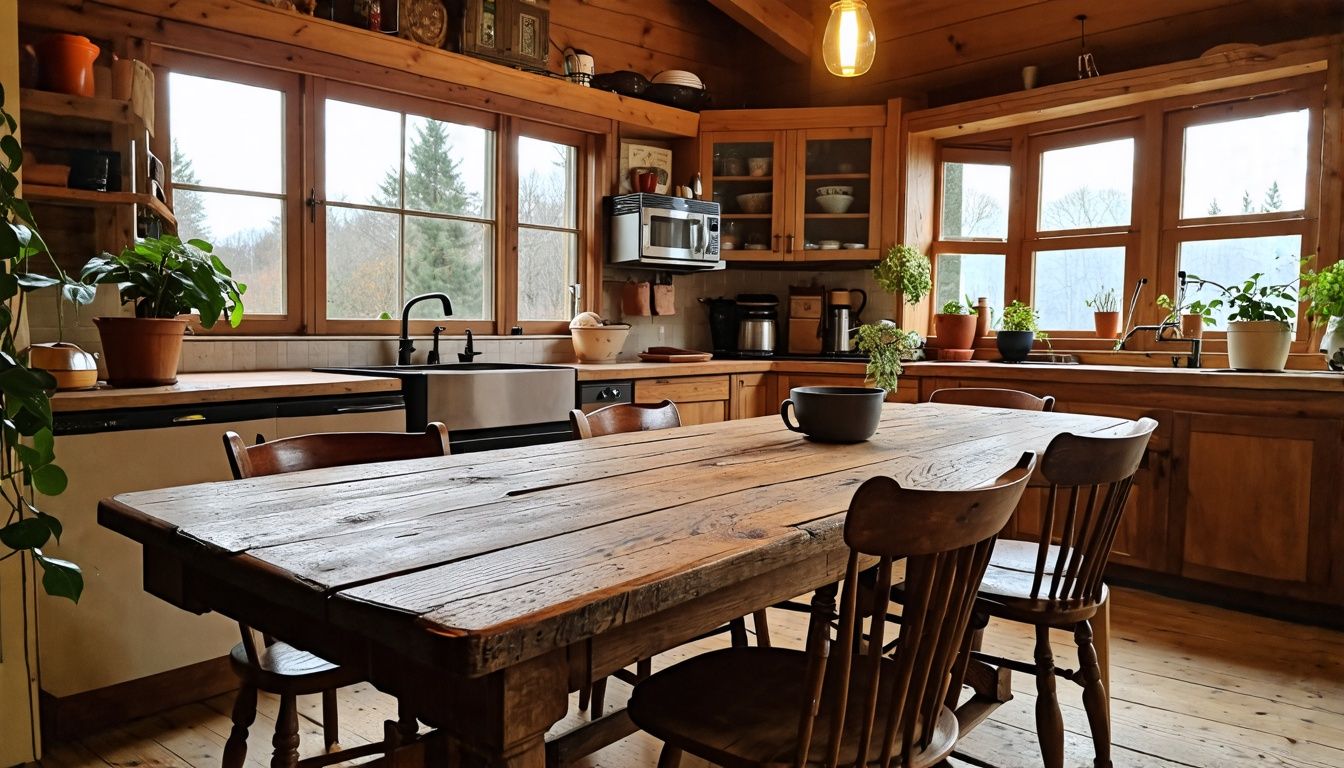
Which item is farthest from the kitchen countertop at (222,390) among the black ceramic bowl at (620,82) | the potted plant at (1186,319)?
the potted plant at (1186,319)

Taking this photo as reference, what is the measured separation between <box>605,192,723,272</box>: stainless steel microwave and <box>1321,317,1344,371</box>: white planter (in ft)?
8.96

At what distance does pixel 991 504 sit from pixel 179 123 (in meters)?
3.23

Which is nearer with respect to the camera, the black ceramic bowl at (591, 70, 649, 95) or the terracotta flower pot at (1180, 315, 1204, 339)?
the terracotta flower pot at (1180, 315, 1204, 339)

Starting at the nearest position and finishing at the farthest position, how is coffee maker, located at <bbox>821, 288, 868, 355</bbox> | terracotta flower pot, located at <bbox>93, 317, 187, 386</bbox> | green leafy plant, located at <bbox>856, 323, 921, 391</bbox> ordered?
green leafy plant, located at <bbox>856, 323, 921, 391</bbox> < terracotta flower pot, located at <bbox>93, 317, 187, 386</bbox> < coffee maker, located at <bbox>821, 288, 868, 355</bbox>

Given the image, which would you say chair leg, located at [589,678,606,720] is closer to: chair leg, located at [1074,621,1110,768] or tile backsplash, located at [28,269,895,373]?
chair leg, located at [1074,621,1110,768]

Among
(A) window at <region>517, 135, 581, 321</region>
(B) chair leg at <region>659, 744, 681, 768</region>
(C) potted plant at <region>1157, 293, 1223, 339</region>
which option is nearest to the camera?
(B) chair leg at <region>659, 744, 681, 768</region>

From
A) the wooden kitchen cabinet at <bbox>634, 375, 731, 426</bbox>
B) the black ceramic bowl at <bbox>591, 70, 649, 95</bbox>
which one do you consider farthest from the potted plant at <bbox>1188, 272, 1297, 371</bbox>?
the black ceramic bowl at <bbox>591, 70, 649, 95</bbox>

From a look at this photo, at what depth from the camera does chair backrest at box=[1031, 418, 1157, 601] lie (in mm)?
1573

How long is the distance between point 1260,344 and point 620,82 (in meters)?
3.18

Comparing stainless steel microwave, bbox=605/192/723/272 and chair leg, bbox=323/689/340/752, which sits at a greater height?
stainless steel microwave, bbox=605/192/723/272

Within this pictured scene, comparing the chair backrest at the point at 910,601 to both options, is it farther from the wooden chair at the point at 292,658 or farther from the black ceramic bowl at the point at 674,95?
the black ceramic bowl at the point at 674,95

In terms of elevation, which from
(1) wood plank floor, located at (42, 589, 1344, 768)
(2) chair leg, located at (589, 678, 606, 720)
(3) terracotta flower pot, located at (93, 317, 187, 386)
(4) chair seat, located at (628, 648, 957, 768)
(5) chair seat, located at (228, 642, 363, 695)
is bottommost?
(1) wood plank floor, located at (42, 589, 1344, 768)

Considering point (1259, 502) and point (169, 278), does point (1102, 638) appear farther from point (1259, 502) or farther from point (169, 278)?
point (169, 278)

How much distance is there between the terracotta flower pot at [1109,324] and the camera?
168 inches
